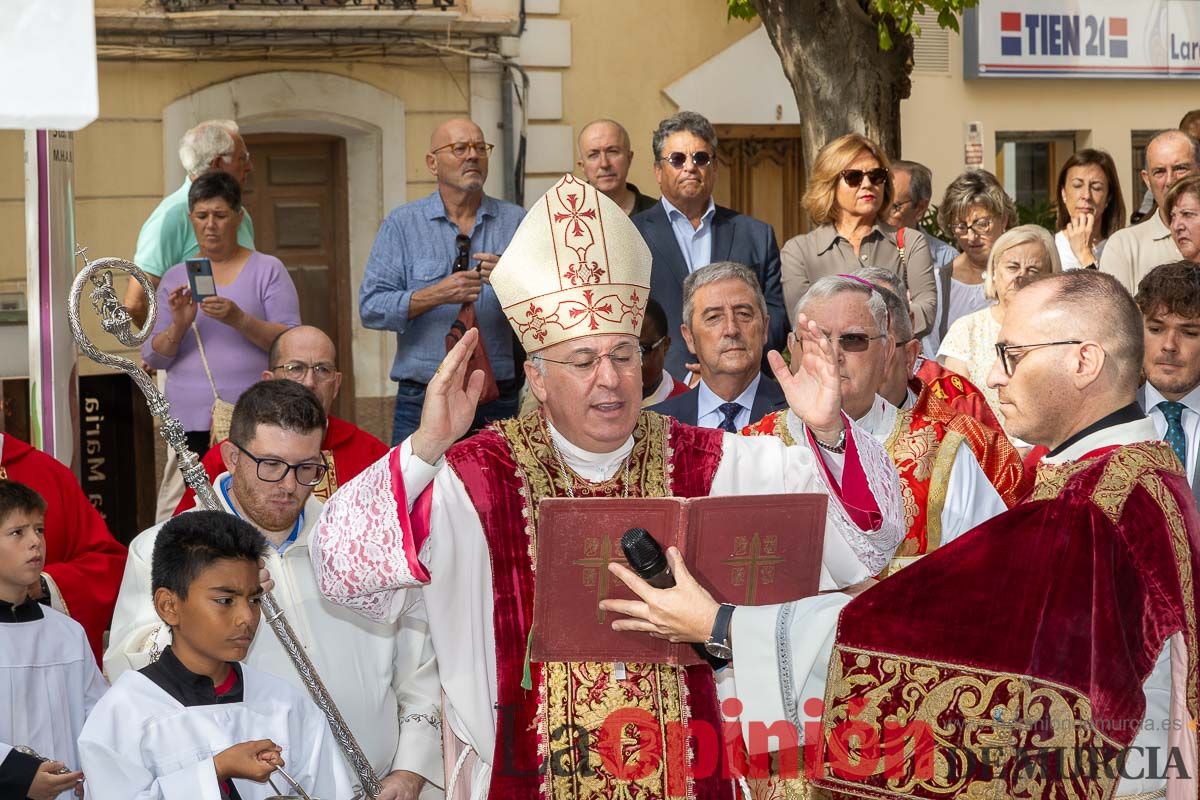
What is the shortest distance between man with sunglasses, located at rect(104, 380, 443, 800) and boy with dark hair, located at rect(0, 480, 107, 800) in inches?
3.9

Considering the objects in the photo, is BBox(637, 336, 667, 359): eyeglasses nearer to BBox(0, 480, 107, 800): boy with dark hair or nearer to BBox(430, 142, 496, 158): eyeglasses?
BBox(430, 142, 496, 158): eyeglasses

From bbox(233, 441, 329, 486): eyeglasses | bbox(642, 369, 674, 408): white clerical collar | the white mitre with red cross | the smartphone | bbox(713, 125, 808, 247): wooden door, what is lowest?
bbox(233, 441, 329, 486): eyeglasses

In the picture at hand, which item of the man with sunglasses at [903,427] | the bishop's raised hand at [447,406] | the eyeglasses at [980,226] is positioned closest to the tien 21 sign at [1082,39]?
the eyeglasses at [980,226]

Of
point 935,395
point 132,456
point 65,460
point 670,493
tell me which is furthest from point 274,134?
point 670,493

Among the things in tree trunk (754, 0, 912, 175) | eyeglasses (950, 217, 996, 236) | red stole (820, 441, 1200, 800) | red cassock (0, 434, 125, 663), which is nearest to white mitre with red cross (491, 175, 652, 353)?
red stole (820, 441, 1200, 800)

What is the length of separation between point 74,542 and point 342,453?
3.00ft

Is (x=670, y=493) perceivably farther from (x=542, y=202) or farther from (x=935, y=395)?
(x=935, y=395)

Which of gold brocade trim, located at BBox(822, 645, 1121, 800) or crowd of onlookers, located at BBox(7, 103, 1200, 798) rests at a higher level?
crowd of onlookers, located at BBox(7, 103, 1200, 798)

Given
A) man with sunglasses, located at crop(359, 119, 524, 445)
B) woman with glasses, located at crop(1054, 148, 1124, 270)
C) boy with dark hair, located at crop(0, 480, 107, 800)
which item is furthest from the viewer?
woman with glasses, located at crop(1054, 148, 1124, 270)

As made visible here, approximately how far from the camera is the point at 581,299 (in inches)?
156

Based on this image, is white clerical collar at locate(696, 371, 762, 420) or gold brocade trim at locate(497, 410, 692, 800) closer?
gold brocade trim at locate(497, 410, 692, 800)

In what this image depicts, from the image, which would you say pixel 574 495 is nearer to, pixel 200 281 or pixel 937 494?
pixel 937 494

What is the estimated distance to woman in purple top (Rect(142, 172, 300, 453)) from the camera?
21.6 feet

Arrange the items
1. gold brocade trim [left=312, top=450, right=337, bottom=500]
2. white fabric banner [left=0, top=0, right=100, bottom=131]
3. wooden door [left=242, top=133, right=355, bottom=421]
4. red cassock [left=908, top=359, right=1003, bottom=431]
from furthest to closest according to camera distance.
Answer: wooden door [left=242, top=133, right=355, bottom=421] → gold brocade trim [left=312, top=450, right=337, bottom=500] → red cassock [left=908, top=359, right=1003, bottom=431] → white fabric banner [left=0, top=0, right=100, bottom=131]
